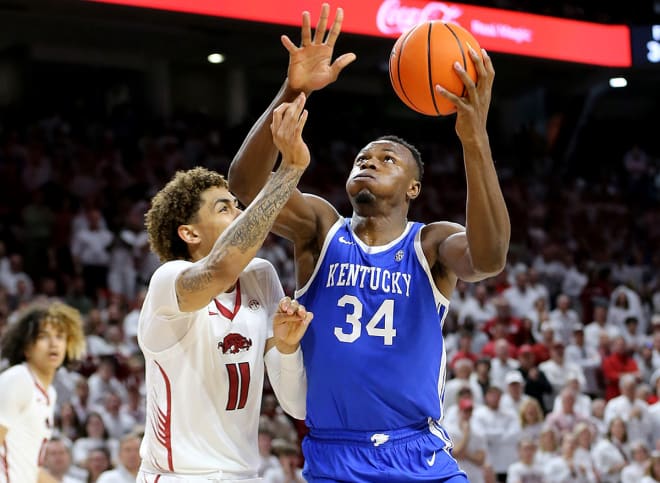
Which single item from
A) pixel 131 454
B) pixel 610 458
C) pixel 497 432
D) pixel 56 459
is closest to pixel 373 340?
pixel 131 454

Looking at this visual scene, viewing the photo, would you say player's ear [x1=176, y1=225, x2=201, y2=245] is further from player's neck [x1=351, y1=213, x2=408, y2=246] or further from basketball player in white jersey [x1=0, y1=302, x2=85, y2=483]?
basketball player in white jersey [x1=0, y1=302, x2=85, y2=483]

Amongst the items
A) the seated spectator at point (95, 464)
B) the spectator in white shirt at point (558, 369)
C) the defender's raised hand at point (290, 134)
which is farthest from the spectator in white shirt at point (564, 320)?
the defender's raised hand at point (290, 134)

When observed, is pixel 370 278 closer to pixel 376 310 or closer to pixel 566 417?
pixel 376 310

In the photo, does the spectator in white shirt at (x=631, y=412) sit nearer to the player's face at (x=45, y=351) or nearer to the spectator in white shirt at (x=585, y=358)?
the spectator in white shirt at (x=585, y=358)

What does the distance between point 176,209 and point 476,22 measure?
9963 mm

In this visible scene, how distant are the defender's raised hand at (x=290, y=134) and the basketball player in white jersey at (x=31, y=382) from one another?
7.48 ft

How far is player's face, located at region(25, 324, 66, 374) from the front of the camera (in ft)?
17.0

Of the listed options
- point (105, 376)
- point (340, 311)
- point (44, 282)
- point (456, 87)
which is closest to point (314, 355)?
point (340, 311)

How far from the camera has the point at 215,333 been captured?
12.0 ft

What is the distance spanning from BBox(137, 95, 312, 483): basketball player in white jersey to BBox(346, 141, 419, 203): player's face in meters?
0.49

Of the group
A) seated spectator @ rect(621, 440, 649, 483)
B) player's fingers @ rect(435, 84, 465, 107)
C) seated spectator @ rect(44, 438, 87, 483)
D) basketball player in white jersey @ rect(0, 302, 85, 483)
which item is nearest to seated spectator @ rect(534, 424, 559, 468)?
seated spectator @ rect(621, 440, 649, 483)

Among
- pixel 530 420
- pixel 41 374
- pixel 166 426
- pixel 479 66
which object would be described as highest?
pixel 479 66

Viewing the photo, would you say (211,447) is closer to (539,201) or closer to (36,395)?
(36,395)

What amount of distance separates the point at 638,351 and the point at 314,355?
31.2 ft
